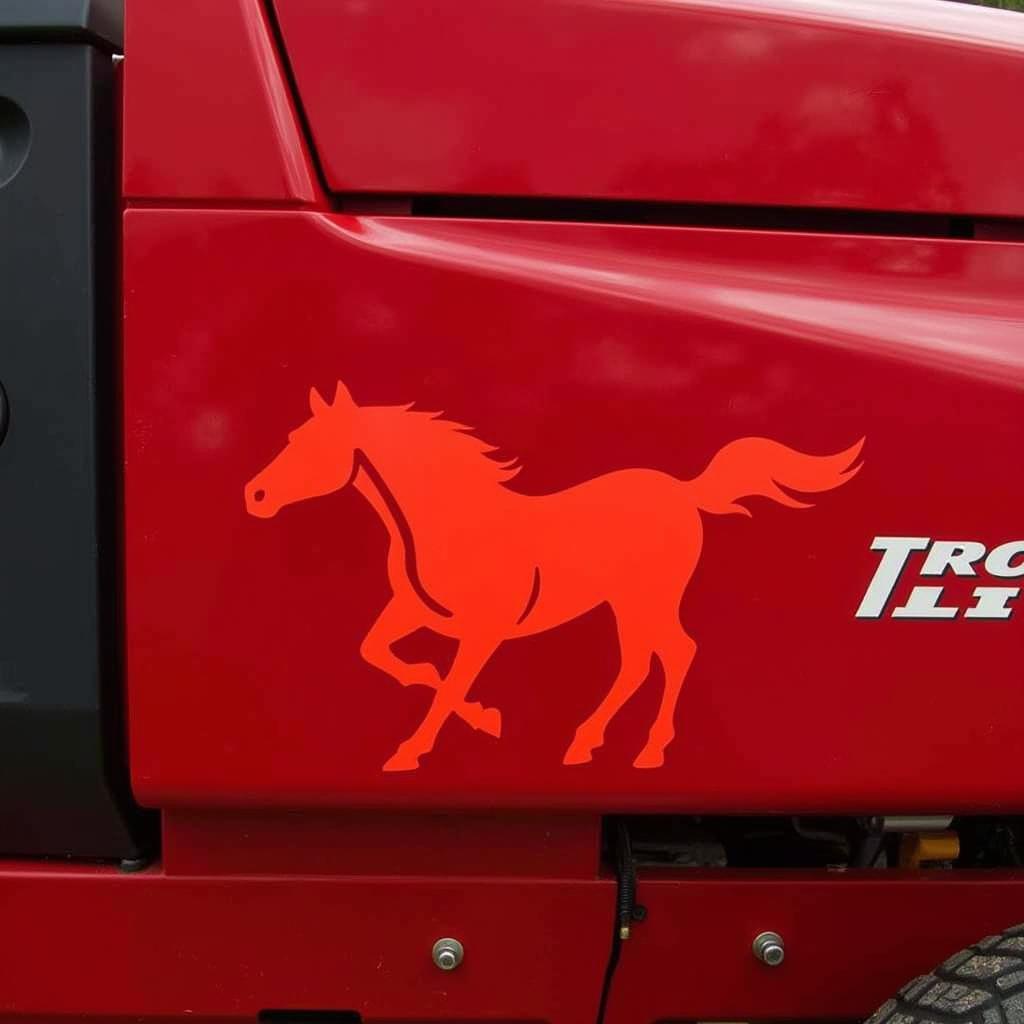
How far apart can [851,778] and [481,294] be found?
0.60 metres

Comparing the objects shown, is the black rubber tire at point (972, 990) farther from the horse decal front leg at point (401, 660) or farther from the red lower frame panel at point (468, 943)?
the horse decal front leg at point (401, 660)

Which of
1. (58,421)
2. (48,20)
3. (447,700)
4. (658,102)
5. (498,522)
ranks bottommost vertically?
(447,700)

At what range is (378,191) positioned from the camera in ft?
3.48

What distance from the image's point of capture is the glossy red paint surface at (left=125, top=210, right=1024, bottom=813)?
1.04 m

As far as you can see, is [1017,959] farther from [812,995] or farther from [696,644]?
[696,644]

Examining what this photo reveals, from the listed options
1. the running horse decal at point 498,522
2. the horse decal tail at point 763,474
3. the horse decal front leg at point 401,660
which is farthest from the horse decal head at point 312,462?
the horse decal tail at point 763,474

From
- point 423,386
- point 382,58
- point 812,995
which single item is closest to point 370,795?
point 423,386

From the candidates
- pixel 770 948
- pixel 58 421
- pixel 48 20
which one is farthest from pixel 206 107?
pixel 770 948

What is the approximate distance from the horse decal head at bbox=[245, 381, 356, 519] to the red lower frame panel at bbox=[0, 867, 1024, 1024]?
43 cm

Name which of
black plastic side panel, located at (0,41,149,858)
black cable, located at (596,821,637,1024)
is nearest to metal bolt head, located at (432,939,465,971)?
black cable, located at (596,821,637,1024)

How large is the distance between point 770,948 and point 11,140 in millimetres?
1150

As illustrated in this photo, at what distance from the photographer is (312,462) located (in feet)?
3.44

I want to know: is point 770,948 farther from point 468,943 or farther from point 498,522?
point 498,522

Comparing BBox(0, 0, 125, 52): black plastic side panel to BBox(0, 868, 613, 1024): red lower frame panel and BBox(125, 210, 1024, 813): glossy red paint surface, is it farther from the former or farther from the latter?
BBox(0, 868, 613, 1024): red lower frame panel
